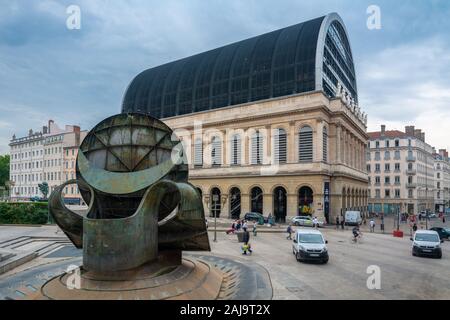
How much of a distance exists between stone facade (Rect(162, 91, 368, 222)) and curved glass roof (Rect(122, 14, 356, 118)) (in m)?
2.65

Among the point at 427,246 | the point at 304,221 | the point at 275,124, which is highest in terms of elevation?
the point at 275,124

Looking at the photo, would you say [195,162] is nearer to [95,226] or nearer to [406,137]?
[95,226]

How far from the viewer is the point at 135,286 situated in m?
12.4

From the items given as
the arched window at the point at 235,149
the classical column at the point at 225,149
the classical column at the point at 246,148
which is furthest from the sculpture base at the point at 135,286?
the classical column at the point at 225,149

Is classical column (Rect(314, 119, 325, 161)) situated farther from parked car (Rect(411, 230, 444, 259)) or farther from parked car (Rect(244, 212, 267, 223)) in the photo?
parked car (Rect(411, 230, 444, 259))

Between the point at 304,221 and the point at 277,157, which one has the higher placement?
the point at 277,157

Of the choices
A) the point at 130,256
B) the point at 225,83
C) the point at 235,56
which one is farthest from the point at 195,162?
the point at 130,256

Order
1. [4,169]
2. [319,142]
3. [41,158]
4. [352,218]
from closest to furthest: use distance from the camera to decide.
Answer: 1. [319,142]
2. [352,218]
3. [41,158]
4. [4,169]

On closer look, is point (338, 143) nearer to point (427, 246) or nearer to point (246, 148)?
point (246, 148)

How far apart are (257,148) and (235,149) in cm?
420

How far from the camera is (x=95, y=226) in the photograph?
12344mm

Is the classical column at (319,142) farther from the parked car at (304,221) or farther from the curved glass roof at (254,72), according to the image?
the parked car at (304,221)

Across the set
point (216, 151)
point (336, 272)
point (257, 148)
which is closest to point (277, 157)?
point (257, 148)
